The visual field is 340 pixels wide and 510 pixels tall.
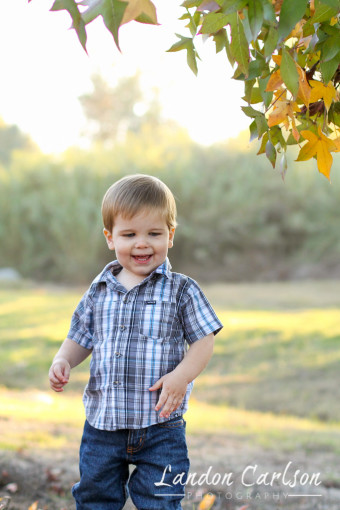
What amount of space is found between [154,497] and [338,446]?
214cm

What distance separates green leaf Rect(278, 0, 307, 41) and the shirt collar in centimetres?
97

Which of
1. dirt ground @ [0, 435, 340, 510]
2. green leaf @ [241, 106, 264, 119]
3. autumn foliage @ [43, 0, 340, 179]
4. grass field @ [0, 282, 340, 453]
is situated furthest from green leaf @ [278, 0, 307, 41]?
grass field @ [0, 282, 340, 453]

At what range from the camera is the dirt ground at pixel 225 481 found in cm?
247

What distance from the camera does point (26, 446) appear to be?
10.4 ft

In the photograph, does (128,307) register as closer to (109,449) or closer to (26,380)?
(109,449)

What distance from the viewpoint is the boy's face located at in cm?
181

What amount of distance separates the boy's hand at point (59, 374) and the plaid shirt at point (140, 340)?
78 mm

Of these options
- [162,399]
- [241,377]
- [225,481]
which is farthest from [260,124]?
[241,377]

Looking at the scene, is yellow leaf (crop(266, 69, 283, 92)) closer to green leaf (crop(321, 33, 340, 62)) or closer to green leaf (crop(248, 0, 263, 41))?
green leaf (crop(321, 33, 340, 62))

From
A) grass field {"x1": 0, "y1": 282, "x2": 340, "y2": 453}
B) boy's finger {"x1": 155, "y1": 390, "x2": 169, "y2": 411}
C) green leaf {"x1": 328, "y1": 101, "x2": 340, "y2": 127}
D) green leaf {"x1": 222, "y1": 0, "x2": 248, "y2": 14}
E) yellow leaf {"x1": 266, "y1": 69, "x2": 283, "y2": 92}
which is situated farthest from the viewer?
grass field {"x1": 0, "y1": 282, "x2": 340, "y2": 453}

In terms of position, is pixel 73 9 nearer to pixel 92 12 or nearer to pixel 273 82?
pixel 92 12

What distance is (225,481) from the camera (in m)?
2.66

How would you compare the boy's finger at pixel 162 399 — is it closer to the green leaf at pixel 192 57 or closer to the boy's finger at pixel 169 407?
the boy's finger at pixel 169 407

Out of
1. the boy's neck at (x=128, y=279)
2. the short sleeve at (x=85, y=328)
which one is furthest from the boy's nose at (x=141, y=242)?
the short sleeve at (x=85, y=328)
